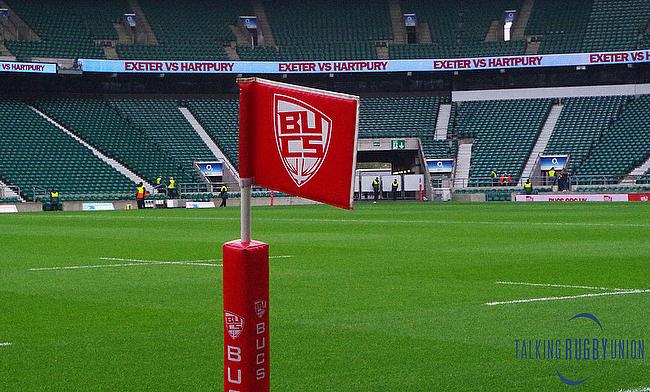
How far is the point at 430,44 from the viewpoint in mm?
72062

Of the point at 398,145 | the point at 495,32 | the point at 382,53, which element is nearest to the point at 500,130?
the point at 398,145

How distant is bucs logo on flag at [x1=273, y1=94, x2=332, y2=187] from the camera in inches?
147

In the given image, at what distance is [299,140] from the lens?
379cm

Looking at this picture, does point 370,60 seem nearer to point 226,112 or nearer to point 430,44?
point 430,44

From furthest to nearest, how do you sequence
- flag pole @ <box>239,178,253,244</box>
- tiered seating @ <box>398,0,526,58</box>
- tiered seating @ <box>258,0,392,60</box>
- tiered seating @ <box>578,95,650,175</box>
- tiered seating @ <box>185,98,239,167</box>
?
tiered seating @ <box>258,0,392,60</box>, tiered seating @ <box>398,0,526,58</box>, tiered seating @ <box>185,98,239,167</box>, tiered seating @ <box>578,95,650,175</box>, flag pole @ <box>239,178,253,244</box>

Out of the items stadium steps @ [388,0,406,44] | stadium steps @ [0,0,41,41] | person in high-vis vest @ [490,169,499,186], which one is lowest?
person in high-vis vest @ [490,169,499,186]

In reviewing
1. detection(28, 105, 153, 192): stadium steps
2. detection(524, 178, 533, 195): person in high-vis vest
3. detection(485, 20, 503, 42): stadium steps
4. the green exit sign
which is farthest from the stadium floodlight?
detection(485, 20, 503, 42): stadium steps

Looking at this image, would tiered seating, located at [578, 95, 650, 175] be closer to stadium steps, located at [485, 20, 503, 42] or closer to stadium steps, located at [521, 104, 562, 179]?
stadium steps, located at [521, 104, 562, 179]

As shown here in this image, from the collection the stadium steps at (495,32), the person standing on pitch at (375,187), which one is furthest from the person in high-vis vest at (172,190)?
the stadium steps at (495,32)

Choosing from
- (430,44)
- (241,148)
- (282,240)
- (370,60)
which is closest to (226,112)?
(370,60)

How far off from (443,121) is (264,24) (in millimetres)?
15884

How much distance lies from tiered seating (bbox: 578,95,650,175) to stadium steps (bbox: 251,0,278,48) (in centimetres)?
2526

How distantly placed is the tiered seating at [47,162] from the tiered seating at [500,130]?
909 inches

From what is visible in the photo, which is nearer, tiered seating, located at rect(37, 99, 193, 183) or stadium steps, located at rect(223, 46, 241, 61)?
tiered seating, located at rect(37, 99, 193, 183)
